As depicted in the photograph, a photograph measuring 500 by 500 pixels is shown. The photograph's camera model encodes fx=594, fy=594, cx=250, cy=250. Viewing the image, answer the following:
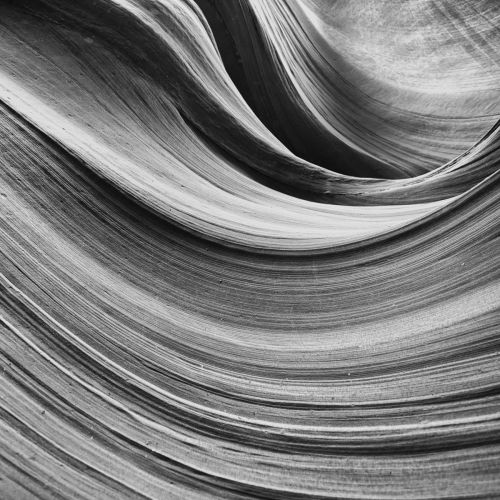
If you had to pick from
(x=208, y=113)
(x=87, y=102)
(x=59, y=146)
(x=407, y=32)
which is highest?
(x=407, y=32)

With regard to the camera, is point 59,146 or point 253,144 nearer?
point 59,146

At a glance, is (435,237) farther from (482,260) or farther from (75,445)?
(75,445)

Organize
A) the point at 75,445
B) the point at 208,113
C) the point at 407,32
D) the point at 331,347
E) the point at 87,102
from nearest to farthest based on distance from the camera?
1. the point at 75,445
2. the point at 331,347
3. the point at 87,102
4. the point at 208,113
5. the point at 407,32

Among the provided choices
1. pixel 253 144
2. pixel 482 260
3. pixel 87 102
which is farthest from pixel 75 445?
pixel 253 144

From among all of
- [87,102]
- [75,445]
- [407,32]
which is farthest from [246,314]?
[407,32]

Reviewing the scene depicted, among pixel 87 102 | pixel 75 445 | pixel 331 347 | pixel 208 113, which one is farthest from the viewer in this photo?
pixel 208 113

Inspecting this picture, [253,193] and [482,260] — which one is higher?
[253,193]
